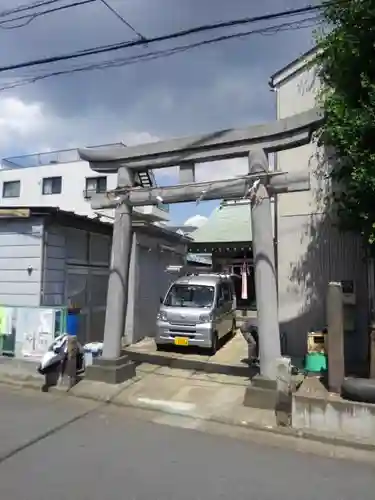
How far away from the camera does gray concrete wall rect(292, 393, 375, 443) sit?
20.5 feet

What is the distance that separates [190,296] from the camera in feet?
42.8

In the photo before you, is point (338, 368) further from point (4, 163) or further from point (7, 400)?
point (4, 163)

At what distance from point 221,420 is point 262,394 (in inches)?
33.8

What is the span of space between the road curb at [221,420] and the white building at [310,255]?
13.2 ft

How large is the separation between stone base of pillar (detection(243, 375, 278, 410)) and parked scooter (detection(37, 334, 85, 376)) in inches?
142

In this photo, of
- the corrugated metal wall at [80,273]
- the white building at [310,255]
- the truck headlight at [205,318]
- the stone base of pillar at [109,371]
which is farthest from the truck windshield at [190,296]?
the stone base of pillar at [109,371]

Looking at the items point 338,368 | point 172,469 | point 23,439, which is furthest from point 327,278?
point 23,439

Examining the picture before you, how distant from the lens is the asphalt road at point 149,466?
176 inches

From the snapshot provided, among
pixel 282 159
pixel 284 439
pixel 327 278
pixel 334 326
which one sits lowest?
pixel 284 439

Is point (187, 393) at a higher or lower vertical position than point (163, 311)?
lower

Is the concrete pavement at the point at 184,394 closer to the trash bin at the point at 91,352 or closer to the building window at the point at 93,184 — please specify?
the trash bin at the point at 91,352

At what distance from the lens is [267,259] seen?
8047 millimetres

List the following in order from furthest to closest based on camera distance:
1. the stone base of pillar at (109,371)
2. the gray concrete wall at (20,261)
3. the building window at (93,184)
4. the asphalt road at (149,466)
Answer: the building window at (93,184)
the gray concrete wall at (20,261)
the stone base of pillar at (109,371)
the asphalt road at (149,466)

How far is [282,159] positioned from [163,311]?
518cm
